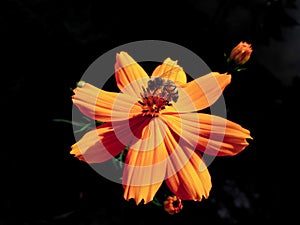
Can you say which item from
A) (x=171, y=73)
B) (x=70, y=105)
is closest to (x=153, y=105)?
(x=171, y=73)

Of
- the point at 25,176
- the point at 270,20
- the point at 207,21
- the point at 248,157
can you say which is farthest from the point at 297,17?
the point at 25,176

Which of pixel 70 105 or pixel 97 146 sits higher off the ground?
pixel 70 105

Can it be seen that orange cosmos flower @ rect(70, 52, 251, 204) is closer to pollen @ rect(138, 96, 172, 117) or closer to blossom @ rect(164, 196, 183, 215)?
pollen @ rect(138, 96, 172, 117)

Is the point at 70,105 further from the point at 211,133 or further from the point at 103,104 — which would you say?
the point at 211,133

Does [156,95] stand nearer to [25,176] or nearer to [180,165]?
[180,165]

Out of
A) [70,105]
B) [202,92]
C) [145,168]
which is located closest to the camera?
[145,168]

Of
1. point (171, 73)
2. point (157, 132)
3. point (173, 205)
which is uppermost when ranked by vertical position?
point (171, 73)

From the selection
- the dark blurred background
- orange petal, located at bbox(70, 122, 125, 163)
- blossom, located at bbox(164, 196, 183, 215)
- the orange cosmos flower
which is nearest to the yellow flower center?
the orange cosmos flower

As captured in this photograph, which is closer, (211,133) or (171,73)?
(211,133)
